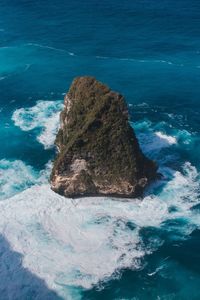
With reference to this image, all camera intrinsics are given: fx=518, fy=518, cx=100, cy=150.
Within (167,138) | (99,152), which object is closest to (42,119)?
(167,138)

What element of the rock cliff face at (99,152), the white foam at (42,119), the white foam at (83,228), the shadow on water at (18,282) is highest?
the rock cliff face at (99,152)

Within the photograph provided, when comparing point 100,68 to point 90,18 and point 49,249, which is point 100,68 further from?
point 49,249

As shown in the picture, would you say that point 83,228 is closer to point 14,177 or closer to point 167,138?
point 14,177

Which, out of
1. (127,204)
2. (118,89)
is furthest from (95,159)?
(118,89)

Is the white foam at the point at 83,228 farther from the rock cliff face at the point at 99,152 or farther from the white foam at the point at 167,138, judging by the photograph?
the white foam at the point at 167,138

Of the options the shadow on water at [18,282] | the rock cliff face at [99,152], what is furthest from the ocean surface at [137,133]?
the rock cliff face at [99,152]

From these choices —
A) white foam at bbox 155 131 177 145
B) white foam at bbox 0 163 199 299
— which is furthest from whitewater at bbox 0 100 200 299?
white foam at bbox 155 131 177 145
